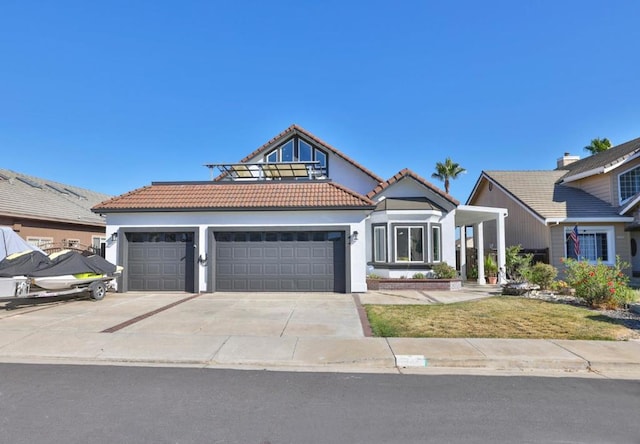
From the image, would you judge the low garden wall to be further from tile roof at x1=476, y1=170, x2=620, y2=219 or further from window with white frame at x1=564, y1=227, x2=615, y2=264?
window with white frame at x1=564, y1=227, x2=615, y2=264

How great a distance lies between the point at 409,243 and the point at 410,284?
1760 mm

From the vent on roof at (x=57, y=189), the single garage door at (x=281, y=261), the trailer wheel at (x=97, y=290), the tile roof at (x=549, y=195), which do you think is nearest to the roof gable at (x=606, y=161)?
the tile roof at (x=549, y=195)

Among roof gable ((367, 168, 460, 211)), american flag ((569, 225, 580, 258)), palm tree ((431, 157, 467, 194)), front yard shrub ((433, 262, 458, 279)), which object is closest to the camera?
front yard shrub ((433, 262, 458, 279))

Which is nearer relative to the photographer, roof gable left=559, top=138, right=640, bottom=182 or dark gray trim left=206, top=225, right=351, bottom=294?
dark gray trim left=206, top=225, right=351, bottom=294

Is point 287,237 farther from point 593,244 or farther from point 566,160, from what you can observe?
point 566,160

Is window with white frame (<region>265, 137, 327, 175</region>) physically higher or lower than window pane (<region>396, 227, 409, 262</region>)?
higher

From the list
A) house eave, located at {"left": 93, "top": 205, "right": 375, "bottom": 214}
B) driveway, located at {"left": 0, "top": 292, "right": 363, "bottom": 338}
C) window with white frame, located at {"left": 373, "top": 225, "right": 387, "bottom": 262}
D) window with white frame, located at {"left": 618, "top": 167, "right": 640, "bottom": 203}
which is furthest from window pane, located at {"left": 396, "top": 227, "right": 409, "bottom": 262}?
window with white frame, located at {"left": 618, "top": 167, "right": 640, "bottom": 203}

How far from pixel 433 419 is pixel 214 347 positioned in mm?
4082

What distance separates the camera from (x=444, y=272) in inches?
585

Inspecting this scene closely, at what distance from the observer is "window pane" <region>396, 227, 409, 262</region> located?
604 inches

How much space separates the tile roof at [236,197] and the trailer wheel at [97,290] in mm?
3147

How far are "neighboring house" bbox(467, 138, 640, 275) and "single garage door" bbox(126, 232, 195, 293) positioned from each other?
16358mm

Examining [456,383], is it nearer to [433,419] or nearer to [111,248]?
[433,419]

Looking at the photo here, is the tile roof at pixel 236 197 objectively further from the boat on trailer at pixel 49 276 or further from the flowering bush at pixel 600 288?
the flowering bush at pixel 600 288
